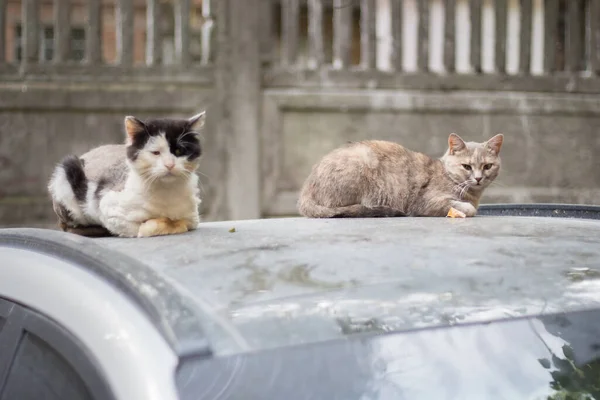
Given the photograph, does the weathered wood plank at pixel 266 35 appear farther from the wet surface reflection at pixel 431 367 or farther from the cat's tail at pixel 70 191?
the wet surface reflection at pixel 431 367

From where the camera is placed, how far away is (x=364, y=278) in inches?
51.1

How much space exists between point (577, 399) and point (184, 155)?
1.46 metres

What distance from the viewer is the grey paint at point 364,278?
1.13 metres

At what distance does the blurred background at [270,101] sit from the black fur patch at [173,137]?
12.2 ft

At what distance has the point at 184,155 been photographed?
90.5 inches

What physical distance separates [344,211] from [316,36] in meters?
3.49

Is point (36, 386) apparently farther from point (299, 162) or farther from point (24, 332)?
point (299, 162)

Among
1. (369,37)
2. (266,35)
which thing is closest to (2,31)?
(266,35)

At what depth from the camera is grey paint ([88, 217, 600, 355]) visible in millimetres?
1135

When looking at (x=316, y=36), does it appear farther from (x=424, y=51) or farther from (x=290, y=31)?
(x=424, y=51)

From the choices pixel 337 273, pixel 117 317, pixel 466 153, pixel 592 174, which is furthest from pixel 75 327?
Answer: pixel 592 174

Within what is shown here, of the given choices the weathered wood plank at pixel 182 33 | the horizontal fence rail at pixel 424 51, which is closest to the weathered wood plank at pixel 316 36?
the horizontal fence rail at pixel 424 51

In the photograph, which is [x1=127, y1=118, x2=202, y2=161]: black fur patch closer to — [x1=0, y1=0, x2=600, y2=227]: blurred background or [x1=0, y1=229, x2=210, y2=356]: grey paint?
[x1=0, y1=229, x2=210, y2=356]: grey paint

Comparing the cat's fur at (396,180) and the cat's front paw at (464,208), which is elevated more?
the cat's fur at (396,180)
